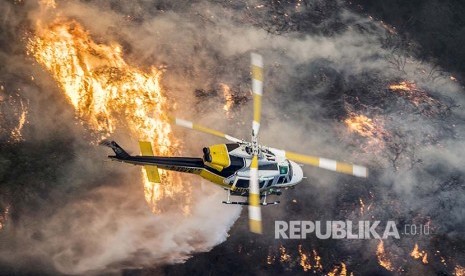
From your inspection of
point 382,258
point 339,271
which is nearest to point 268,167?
point 339,271

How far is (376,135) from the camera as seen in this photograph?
28.3 metres

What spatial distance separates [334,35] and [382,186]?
1035cm

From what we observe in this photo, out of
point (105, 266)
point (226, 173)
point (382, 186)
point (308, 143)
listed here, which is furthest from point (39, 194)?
point (382, 186)

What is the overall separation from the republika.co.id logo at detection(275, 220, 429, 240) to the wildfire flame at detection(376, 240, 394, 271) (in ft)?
1.69

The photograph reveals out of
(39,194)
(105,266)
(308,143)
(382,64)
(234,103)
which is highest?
(382,64)

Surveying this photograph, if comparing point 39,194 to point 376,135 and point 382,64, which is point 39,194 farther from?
point 382,64

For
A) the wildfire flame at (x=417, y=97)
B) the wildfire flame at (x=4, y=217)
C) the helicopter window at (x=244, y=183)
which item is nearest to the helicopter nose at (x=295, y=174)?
the helicopter window at (x=244, y=183)

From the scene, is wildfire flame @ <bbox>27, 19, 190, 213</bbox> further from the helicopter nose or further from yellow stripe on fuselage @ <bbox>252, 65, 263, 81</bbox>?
yellow stripe on fuselage @ <bbox>252, 65, 263, 81</bbox>

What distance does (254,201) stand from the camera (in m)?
19.2

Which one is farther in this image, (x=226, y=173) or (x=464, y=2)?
(x=464, y=2)

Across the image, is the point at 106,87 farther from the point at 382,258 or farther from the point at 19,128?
the point at 382,258

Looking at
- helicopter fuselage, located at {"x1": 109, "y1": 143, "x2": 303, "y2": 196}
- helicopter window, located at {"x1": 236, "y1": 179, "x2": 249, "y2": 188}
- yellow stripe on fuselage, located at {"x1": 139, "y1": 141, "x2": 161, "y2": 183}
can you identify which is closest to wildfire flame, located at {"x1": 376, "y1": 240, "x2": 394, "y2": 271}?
helicopter fuselage, located at {"x1": 109, "y1": 143, "x2": 303, "y2": 196}

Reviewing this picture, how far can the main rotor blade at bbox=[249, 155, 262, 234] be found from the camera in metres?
18.6

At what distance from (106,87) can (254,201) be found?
40.2 ft
